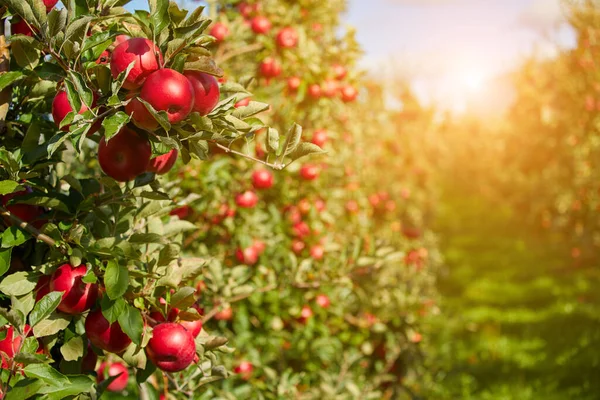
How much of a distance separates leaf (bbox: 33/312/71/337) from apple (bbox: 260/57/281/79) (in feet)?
7.50

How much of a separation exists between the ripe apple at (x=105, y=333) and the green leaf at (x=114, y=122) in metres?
0.45

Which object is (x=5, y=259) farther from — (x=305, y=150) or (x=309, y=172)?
(x=309, y=172)

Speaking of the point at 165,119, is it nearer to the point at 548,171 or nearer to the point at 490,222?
the point at 548,171

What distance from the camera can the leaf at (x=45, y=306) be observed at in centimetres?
117

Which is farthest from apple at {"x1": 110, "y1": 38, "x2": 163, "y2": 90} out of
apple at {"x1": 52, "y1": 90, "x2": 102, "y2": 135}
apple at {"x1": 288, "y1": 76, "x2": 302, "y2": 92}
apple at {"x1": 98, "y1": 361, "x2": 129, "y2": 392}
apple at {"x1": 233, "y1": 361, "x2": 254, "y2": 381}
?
apple at {"x1": 288, "y1": 76, "x2": 302, "y2": 92}

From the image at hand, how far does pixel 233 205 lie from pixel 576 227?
924cm

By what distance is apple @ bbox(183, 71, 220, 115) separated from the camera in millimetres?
1206

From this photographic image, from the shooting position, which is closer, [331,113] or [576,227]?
[331,113]

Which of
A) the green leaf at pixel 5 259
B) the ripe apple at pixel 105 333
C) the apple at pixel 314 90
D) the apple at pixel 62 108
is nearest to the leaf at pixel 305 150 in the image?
the apple at pixel 62 108

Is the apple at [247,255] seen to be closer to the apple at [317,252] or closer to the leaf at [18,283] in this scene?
the apple at [317,252]

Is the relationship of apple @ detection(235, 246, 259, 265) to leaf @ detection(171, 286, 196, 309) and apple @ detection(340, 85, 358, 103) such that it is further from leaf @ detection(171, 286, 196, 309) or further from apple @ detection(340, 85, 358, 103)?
leaf @ detection(171, 286, 196, 309)

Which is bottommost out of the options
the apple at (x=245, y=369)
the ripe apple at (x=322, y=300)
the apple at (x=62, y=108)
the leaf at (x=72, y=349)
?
the apple at (x=245, y=369)

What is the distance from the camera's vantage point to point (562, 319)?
696cm

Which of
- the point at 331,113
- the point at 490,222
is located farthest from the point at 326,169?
the point at 490,222
